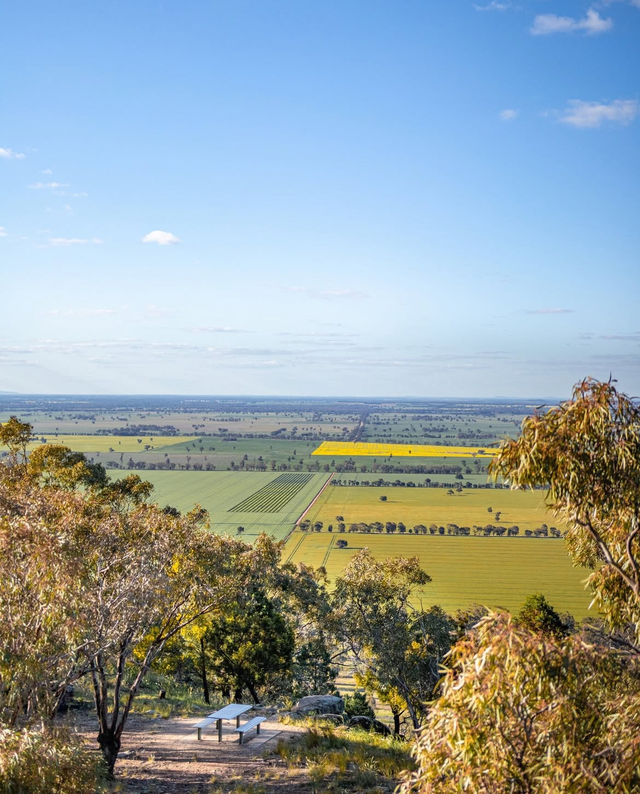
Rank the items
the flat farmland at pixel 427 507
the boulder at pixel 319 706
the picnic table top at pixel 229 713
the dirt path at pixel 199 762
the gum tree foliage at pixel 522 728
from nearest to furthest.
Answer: the gum tree foliage at pixel 522 728 → the dirt path at pixel 199 762 → the picnic table top at pixel 229 713 → the boulder at pixel 319 706 → the flat farmland at pixel 427 507

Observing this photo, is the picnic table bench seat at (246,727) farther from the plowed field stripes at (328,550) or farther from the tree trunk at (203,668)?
the plowed field stripes at (328,550)

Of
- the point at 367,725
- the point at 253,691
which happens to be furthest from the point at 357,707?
the point at 367,725

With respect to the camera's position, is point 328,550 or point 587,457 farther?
point 328,550

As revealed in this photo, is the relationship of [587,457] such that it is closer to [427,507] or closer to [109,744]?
[109,744]

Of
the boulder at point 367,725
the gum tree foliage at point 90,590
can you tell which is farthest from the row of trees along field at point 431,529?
the gum tree foliage at point 90,590

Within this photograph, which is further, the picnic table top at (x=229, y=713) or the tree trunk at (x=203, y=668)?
the tree trunk at (x=203, y=668)

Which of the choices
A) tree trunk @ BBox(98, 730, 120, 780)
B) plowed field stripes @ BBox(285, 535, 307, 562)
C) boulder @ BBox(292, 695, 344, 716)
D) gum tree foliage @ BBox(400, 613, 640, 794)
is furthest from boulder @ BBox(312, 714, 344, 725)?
plowed field stripes @ BBox(285, 535, 307, 562)

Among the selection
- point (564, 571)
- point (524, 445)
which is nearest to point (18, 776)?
point (524, 445)

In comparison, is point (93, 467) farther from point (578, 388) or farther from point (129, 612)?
point (578, 388)
